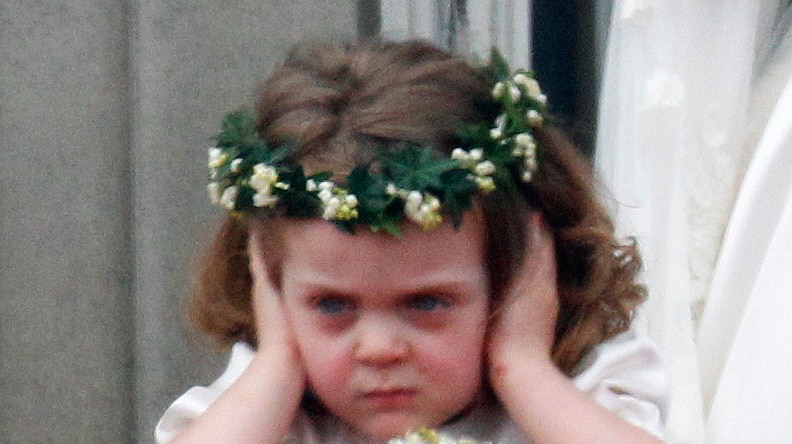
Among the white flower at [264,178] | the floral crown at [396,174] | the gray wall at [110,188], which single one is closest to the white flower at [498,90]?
the floral crown at [396,174]

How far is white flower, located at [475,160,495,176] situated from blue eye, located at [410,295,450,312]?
0.11m

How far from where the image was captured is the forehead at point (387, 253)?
3.22 ft

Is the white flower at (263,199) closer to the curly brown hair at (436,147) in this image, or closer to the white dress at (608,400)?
the curly brown hair at (436,147)

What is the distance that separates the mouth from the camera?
3.32ft

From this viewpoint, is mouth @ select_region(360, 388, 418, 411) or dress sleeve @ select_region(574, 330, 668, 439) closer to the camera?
mouth @ select_region(360, 388, 418, 411)

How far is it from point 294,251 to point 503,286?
7.7 inches

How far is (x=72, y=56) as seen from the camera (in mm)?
1538

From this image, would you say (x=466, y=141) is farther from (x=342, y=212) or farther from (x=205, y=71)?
(x=205, y=71)

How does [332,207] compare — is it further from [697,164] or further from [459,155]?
[697,164]

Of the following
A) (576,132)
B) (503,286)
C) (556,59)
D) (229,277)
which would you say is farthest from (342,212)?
(556,59)

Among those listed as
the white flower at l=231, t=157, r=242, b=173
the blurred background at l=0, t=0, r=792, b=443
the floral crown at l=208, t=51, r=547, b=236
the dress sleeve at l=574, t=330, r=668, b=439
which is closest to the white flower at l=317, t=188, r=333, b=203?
the floral crown at l=208, t=51, r=547, b=236

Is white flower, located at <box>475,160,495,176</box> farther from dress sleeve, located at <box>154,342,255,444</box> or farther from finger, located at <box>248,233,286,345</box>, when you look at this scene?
dress sleeve, located at <box>154,342,255,444</box>

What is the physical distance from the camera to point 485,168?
100cm

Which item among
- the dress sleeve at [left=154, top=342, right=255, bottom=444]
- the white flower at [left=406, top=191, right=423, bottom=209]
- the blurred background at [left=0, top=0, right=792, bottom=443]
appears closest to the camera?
the white flower at [left=406, top=191, right=423, bottom=209]
